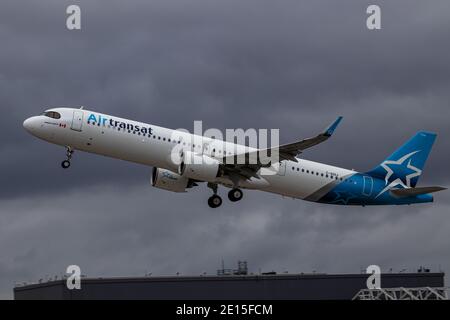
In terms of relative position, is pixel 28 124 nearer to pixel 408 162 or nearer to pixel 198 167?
pixel 198 167

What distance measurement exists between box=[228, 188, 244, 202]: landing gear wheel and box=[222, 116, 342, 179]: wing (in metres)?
1.37

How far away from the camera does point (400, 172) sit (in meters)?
75.7

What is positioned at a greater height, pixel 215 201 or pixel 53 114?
pixel 53 114

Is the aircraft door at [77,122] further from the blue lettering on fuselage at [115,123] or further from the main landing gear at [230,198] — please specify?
the main landing gear at [230,198]

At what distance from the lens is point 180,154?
65062 millimetres

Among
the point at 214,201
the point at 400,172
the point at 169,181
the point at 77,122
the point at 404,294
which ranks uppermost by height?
the point at 77,122

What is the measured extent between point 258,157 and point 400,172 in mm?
15658

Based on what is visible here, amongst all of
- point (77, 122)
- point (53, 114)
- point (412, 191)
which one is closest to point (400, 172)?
point (412, 191)

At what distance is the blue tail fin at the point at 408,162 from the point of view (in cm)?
7462

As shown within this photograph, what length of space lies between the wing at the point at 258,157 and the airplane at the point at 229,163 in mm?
68
